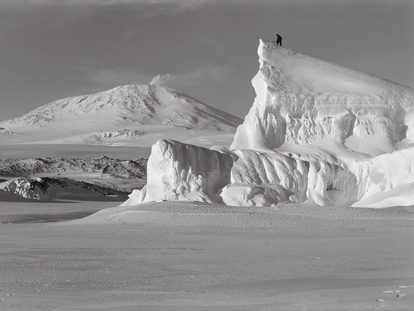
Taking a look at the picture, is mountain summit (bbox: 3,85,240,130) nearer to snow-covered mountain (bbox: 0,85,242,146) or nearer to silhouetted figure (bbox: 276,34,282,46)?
snow-covered mountain (bbox: 0,85,242,146)

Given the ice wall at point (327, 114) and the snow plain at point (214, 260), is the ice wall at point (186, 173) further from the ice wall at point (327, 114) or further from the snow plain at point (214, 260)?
the ice wall at point (327, 114)

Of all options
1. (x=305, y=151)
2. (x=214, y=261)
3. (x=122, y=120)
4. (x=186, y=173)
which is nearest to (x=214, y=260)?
(x=214, y=261)

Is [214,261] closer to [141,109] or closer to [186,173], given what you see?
[186,173]

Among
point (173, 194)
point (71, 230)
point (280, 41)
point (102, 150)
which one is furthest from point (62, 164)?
point (71, 230)

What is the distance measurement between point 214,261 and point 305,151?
41.2ft

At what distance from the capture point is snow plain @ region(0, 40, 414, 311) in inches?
266

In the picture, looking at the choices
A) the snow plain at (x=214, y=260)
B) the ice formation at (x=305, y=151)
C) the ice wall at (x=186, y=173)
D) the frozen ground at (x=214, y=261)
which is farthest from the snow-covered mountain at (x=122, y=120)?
the frozen ground at (x=214, y=261)

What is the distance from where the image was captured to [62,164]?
50.8 meters

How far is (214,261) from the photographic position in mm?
9695

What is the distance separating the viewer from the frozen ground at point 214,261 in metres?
6.75

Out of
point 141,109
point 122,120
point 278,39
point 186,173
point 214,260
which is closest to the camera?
point 214,260

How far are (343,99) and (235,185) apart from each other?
5.40 m

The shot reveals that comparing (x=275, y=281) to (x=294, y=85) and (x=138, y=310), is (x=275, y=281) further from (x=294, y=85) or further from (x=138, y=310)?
(x=294, y=85)

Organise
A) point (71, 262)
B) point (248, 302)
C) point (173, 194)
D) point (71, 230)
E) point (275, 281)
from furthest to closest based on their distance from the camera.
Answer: point (173, 194) < point (71, 230) < point (71, 262) < point (275, 281) < point (248, 302)
